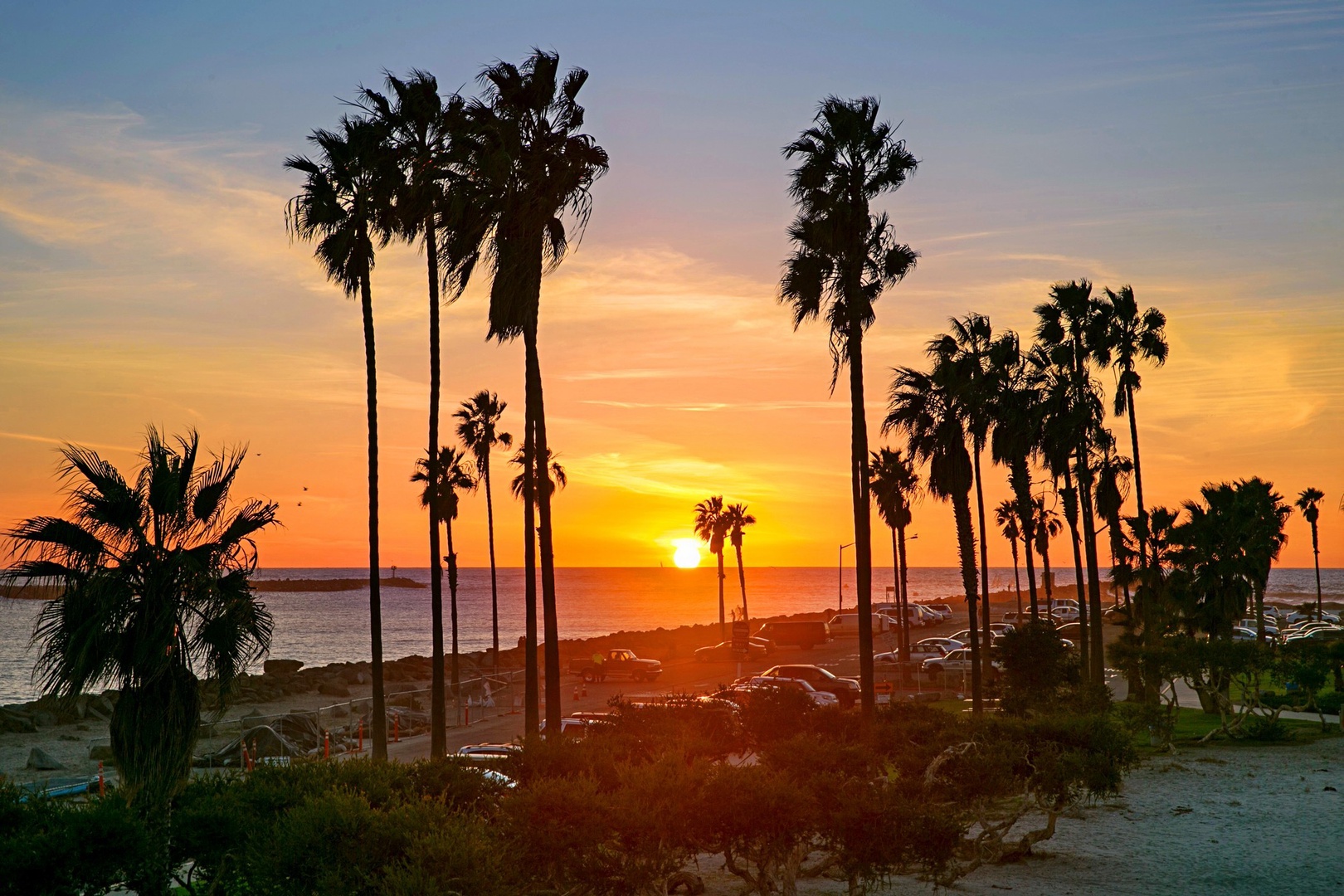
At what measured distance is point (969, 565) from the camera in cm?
3884

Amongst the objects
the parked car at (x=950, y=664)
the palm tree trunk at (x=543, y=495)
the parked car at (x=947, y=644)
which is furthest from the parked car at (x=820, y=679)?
the palm tree trunk at (x=543, y=495)

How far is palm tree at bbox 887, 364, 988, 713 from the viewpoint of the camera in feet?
125

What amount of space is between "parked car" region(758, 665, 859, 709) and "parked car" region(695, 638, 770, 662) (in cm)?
2071

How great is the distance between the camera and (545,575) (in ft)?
83.9

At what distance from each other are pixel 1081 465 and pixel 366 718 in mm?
32766

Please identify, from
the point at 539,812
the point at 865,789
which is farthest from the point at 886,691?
the point at 539,812

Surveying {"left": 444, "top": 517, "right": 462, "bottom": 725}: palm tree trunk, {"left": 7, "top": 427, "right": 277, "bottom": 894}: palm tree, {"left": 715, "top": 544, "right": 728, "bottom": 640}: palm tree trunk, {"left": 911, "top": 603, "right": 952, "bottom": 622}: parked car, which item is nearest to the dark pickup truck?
{"left": 444, "top": 517, "right": 462, "bottom": 725}: palm tree trunk

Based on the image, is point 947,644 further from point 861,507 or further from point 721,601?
point 861,507

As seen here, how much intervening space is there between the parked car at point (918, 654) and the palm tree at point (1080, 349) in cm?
2117

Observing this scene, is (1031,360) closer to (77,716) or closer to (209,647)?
(209,647)

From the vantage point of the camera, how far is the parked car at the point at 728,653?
70438mm

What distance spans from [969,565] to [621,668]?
88.9 ft

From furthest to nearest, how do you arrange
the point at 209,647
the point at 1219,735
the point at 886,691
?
the point at 886,691 → the point at 1219,735 → the point at 209,647

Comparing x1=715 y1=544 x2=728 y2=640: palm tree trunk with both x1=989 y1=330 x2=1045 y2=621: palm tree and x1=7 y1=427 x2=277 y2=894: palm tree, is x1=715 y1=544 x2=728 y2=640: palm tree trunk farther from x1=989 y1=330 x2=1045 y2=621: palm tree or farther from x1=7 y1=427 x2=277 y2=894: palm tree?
x1=7 y1=427 x2=277 y2=894: palm tree
